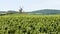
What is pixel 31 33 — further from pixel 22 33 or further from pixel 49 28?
pixel 49 28

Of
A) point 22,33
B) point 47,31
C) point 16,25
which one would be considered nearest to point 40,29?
point 47,31

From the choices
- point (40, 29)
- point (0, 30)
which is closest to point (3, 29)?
point (0, 30)

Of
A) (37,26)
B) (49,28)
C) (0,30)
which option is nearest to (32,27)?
(37,26)

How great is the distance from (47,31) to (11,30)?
216cm

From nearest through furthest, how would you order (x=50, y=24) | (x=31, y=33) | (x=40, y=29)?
(x=31, y=33), (x=40, y=29), (x=50, y=24)

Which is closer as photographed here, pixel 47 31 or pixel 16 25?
pixel 47 31

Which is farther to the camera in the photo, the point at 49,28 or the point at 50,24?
the point at 50,24

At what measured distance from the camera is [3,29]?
39.7 feet

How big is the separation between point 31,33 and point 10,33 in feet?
4.31

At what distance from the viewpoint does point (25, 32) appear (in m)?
11.4

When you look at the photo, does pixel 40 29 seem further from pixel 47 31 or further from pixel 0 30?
pixel 0 30

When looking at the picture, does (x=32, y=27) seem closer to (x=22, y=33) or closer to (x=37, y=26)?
(x=37, y=26)

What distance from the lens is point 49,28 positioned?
11.9m

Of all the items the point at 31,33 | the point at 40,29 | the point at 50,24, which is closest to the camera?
the point at 31,33
